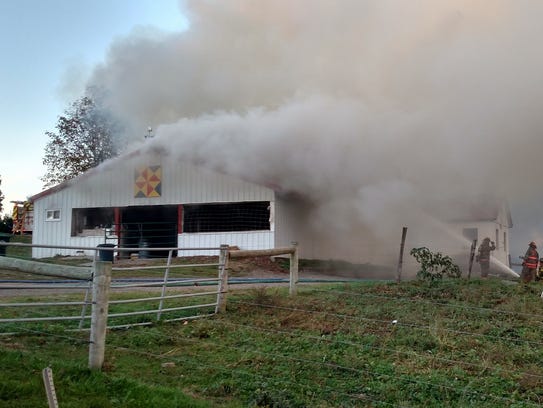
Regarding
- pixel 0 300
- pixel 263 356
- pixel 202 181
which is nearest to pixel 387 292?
pixel 263 356

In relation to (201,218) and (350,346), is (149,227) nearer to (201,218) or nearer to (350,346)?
(201,218)

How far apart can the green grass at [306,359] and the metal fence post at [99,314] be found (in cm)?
17

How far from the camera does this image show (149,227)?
→ 26453 millimetres

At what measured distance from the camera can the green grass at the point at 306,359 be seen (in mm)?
4688

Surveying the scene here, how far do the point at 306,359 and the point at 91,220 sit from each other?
22831 millimetres

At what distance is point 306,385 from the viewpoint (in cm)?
509

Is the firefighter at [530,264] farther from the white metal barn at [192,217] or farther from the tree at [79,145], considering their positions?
the tree at [79,145]

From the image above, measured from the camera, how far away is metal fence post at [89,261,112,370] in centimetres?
524

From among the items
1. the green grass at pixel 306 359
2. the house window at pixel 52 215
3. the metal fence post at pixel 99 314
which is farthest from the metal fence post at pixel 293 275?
the house window at pixel 52 215

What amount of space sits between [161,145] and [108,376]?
1948 cm

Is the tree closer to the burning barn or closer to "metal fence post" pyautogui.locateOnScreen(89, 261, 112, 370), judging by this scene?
the burning barn

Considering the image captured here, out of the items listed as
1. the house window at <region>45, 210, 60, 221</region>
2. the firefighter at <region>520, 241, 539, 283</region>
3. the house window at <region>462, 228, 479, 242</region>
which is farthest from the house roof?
the house window at <region>45, 210, 60, 221</region>

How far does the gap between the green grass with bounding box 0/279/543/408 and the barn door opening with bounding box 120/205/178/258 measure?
17.2 meters

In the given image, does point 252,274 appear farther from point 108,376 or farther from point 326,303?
point 108,376
